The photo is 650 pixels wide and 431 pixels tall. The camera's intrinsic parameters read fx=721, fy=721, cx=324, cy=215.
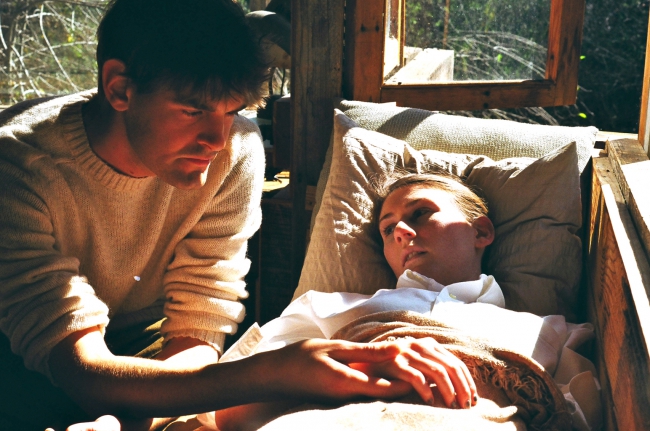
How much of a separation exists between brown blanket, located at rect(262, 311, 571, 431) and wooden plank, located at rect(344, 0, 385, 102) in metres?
1.24

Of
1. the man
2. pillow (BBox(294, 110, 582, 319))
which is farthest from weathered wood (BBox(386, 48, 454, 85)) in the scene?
the man

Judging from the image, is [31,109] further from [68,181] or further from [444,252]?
[444,252]

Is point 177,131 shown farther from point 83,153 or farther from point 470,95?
point 470,95

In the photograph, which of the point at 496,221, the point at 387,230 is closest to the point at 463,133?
the point at 496,221

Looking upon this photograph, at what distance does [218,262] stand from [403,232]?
50cm

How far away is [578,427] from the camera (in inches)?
59.2

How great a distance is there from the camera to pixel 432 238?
195 centimetres

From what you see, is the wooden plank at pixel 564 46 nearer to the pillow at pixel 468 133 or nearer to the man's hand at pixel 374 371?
the pillow at pixel 468 133

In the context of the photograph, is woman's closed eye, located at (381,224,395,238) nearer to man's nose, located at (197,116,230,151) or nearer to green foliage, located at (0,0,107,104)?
man's nose, located at (197,116,230,151)

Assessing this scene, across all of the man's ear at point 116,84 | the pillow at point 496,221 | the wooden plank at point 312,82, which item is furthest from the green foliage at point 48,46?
the man's ear at point 116,84

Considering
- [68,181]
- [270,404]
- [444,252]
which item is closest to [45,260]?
[68,181]

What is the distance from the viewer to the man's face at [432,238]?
1.93 m

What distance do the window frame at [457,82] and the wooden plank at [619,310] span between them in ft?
2.29

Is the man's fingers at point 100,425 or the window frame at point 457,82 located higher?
the window frame at point 457,82
